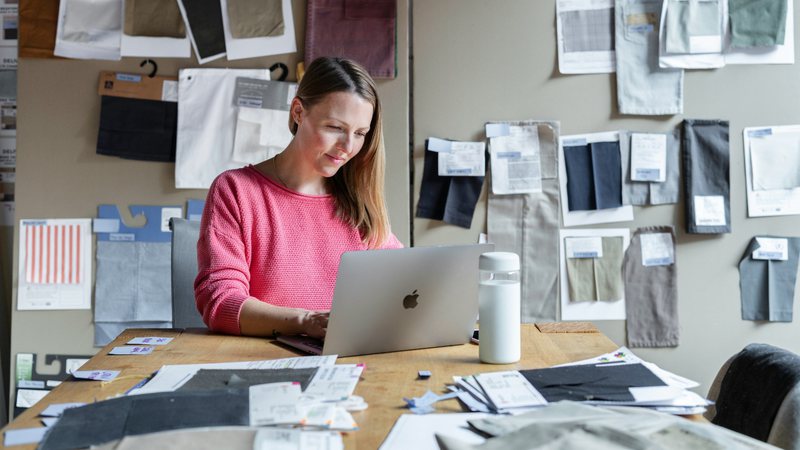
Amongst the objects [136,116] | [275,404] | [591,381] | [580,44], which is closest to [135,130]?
[136,116]

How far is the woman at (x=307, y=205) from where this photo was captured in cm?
165

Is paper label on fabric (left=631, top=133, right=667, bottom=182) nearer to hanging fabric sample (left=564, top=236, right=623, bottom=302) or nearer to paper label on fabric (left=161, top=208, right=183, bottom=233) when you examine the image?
hanging fabric sample (left=564, top=236, right=623, bottom=302)

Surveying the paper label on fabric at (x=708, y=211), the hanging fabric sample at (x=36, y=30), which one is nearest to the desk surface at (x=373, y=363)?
the paper label on fabric at (x=708, y=211)

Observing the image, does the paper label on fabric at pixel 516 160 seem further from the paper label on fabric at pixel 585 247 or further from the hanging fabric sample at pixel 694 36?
the hanging fabric sample at pixel 694 36

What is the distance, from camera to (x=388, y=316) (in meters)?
1.31

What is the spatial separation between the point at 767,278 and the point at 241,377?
6.95ft

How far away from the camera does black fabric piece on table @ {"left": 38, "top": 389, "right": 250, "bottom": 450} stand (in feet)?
2.83

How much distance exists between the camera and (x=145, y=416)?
35.4 inches

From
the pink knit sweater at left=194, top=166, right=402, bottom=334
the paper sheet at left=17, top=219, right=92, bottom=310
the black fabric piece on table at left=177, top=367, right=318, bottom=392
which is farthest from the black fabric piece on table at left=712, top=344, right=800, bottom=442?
the paper sheet at left=17, top=219, right=92, bottom=310

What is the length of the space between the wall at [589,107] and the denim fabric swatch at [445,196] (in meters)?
0.03

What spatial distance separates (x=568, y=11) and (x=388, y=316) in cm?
169

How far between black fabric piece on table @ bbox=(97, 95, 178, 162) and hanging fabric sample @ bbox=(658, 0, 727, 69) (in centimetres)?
175

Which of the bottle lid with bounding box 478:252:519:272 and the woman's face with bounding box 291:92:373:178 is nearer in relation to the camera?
the bottle lid with bounding box 478:252:519:272

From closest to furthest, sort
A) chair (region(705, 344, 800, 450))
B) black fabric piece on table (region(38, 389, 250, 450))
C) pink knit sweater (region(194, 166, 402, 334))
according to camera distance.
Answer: black fabric piece on table (region(38, 389, 250, 450)) → chair (region(705, 344, 800, 450)) → pink knit sweater (region(194, 166, 402, 334))
